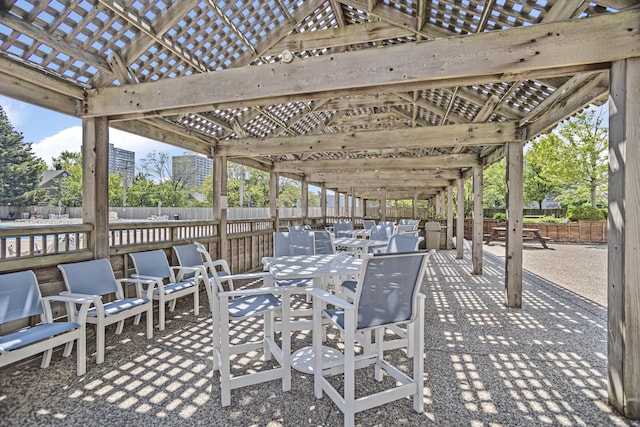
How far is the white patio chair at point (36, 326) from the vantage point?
220 cm

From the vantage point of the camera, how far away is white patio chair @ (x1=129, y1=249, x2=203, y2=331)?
344cm

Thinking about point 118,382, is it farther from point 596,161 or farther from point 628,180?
point 596,161

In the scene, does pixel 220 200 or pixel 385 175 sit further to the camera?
pixel 385 175

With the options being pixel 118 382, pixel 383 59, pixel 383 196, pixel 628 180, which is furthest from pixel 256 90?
pixel 383 196

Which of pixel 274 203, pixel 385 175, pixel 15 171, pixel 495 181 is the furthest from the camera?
pixel 15 171

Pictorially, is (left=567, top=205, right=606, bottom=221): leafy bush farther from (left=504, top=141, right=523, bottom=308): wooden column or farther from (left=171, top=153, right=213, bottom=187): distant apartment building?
(left=171, top=153, right=213, bottom=187): distant apartment building

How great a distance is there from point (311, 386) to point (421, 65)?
249cm

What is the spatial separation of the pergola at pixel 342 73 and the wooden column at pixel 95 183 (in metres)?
0.01

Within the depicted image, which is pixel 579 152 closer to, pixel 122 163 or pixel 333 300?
pixel 333 300

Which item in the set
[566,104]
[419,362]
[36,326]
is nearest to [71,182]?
[36,326]

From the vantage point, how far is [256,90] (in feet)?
9.05

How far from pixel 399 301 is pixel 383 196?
36.7 ft

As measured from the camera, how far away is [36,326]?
8.23 feet

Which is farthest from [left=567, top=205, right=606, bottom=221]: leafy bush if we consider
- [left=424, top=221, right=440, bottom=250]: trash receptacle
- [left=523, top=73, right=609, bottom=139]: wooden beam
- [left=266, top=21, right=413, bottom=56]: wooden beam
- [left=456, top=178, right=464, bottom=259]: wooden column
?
[left=266, top=21, right=413, bottom=56]: wooden beam
